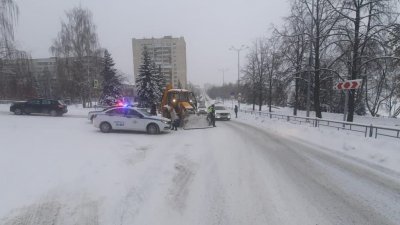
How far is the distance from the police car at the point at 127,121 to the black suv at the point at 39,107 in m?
10.9

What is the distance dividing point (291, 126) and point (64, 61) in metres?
35.9

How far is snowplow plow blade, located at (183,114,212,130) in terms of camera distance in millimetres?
20859

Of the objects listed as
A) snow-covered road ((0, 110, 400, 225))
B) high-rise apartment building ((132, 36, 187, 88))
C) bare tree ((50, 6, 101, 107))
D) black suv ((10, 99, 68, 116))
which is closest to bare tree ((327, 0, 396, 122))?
snow-covered road ((0, 110, 400, 225))

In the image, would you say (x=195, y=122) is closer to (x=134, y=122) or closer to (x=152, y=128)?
(x=152, y=128)

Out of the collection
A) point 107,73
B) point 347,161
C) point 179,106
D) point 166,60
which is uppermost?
point 166,60

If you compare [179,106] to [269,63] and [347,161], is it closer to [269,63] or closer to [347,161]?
[347,161]

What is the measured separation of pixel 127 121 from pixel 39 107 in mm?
13125

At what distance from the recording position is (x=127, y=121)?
53.8 feet

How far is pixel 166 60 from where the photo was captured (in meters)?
128

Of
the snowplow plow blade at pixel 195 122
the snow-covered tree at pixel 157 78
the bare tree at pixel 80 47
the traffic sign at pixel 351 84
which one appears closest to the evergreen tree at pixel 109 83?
the bare tree at pixel 80 47

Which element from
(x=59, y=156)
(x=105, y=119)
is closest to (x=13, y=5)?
(x=105, y=119)

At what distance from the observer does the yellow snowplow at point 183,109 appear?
20.9 metres

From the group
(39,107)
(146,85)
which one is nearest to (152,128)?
(39,107)

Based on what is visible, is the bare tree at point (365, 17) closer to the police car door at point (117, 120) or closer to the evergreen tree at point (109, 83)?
the police car door at point (117, 120)
